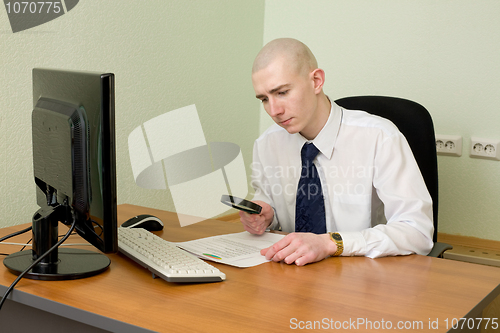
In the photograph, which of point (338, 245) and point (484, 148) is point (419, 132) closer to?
point (338, 245)

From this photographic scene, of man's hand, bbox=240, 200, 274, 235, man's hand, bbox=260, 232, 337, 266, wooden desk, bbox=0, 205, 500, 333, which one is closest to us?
wooden desk, bbox=0, 205, 500, 333

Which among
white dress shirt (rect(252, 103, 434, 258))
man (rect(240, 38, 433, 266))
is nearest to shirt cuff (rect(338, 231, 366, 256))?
white dress shirt (rect(252, 103, 434, 258))

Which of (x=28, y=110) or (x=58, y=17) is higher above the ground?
(x=58, y=17)

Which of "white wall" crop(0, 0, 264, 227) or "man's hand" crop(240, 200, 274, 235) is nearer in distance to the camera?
"man's hand" crop(240, 200, 274, 235)

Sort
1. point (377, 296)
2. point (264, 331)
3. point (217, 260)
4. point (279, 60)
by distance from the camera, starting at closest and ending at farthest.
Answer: point (264, 331)
point (377, 296)
point (217, 260)
point (279, 60)

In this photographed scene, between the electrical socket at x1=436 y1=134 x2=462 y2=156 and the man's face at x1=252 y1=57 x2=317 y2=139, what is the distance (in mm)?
1019

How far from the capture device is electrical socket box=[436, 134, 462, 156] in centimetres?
210

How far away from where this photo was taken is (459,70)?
2.10 metres

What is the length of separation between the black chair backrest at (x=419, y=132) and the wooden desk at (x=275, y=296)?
0.47 m

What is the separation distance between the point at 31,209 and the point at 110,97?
37.4 inches

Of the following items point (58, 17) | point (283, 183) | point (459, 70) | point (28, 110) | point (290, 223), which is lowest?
point (290, 223)

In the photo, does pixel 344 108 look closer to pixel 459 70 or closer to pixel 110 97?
pixel 459 70

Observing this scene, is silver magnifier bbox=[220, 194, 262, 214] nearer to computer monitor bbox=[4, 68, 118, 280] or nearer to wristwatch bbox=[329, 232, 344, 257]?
wristwatch bbox=[329, 232, 344, 257]

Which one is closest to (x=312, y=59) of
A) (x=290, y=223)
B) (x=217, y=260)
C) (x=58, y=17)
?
(x=290, y=223)
